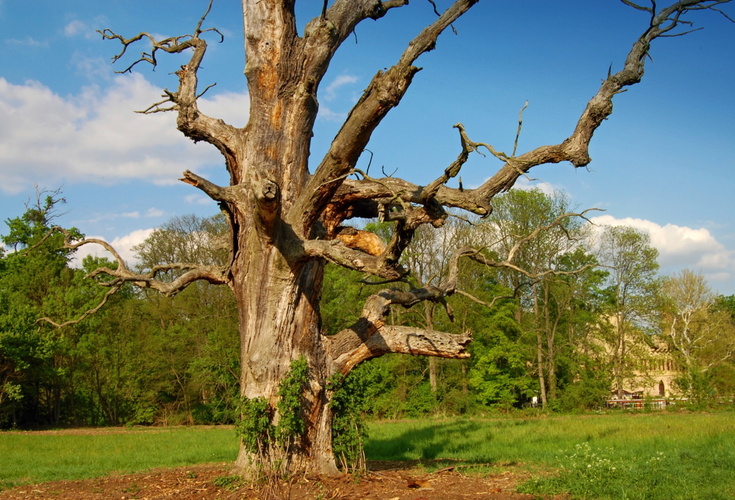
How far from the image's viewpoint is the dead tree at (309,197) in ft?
25.2

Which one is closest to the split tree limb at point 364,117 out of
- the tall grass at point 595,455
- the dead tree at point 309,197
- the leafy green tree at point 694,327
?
the dead tree at point 309,197

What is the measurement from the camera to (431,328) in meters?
33.9

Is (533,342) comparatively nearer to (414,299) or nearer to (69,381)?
(69,381)

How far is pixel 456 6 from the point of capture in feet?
27.1

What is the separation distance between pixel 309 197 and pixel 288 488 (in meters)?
3.65

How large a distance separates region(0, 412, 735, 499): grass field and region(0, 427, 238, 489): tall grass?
23mm

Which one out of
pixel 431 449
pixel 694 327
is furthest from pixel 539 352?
pixel 431 449

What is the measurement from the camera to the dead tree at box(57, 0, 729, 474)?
25.2ft

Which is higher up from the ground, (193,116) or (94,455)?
(193,116)

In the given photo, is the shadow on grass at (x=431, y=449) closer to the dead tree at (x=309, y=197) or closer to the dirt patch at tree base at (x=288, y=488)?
the dirt patch at tree base at (x=288, y=488)

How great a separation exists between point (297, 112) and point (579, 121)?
3.96 m

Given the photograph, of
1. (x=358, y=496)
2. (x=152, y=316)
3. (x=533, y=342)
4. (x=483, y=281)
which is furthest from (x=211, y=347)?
(x=358, y=496)

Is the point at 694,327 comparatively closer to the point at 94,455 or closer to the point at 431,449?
the point at 431,449

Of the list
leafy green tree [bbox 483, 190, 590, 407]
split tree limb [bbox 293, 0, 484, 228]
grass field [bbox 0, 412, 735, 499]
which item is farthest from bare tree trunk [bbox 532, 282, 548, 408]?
split tree limb [bbox 293, 0, 484, 228]
